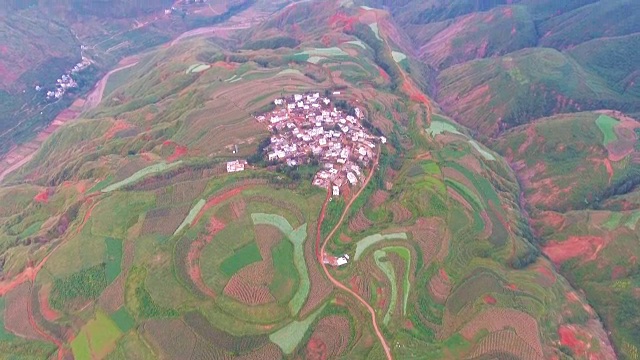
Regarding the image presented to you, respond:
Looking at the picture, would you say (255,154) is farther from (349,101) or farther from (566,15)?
(566,15)

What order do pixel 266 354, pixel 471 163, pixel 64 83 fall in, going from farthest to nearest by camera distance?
1. pixel 64 83
2. pixel 471 163
3. pixel 266 354

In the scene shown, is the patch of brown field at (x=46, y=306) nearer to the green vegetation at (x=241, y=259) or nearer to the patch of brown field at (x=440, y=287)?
the green vegetation at (x=241, y=259)

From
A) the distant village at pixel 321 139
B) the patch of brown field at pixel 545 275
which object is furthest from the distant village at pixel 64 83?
the patch of brown field at pixel 545 275

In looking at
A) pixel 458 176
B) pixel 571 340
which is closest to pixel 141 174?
pixel 458 176

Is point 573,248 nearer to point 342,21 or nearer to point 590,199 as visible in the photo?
point 590,199

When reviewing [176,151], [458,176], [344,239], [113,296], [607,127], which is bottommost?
[607,127]

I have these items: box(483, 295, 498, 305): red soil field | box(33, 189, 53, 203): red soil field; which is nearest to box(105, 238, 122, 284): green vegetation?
box(33, 189, 53, 203): red soil field
